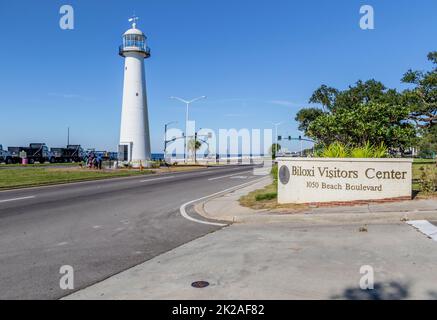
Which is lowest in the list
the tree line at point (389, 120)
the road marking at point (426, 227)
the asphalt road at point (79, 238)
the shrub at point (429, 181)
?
the asphalt road at point (79, 238)

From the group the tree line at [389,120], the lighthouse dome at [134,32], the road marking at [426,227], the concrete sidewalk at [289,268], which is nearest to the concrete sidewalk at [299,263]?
the concrete sidewalk at [289,268]

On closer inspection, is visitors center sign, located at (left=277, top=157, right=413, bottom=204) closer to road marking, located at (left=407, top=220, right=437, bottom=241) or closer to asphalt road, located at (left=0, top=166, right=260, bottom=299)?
road marking, located at (left=407, top=220, right=437, bottom=241)

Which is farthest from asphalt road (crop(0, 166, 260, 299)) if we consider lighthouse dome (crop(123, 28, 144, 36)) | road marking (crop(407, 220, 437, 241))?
lighthouse dome (crop(123, 28, 144, 36))

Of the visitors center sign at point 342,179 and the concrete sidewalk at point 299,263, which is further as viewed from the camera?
the visitors center sign at point 342,179

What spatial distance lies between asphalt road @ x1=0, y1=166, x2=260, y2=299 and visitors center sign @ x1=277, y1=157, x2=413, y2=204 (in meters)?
3.19

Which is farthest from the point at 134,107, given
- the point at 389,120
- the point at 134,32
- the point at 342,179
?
the point at 342,179

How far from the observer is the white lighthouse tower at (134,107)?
133 ft

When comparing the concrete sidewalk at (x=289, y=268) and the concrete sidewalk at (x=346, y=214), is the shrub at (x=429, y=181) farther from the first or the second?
the concrete sidewalk at (x=289, y=268)

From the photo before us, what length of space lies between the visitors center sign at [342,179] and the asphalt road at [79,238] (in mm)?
3190

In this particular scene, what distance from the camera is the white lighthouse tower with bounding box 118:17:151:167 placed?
133 feet

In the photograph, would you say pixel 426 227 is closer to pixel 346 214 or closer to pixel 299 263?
pixel 346 214

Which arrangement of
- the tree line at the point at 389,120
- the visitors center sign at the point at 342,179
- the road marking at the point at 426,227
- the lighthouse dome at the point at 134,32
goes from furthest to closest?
1. the lighthouse dome at the point at 134,32
2. the tree line at the point at 389,120
3. the visitors center sign at the point at 342,179
4. the road marking at the point at 426,227

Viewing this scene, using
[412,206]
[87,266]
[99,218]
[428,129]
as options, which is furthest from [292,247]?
[428,129]
